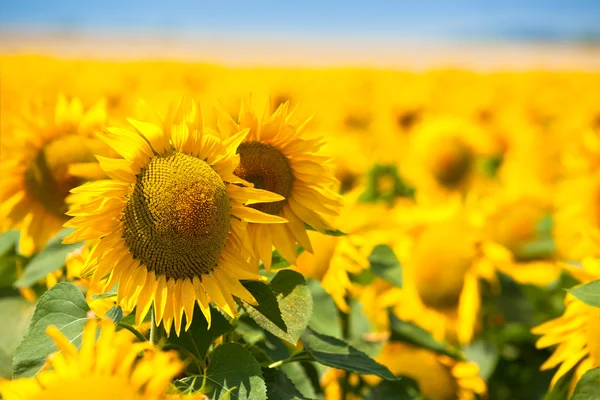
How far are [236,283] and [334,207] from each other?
1.07 ft

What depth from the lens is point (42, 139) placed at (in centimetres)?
199

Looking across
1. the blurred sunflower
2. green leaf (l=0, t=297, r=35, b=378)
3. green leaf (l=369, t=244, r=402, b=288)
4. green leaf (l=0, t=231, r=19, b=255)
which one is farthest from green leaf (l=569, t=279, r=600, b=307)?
the blurred sunflower

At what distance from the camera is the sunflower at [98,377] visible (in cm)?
93

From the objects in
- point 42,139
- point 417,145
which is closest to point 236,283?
point 42,139

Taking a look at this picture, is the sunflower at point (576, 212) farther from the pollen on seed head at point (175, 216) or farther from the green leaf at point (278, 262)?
the pollen on seed head at point (175, 216)

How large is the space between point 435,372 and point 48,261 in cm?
115

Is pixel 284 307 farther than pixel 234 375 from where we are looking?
Yes

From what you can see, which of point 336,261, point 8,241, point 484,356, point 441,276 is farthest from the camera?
point 441,276

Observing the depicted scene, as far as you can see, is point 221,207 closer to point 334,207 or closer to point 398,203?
point 334,207

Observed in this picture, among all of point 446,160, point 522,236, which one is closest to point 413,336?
point 522,236

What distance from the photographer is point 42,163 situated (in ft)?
6.41

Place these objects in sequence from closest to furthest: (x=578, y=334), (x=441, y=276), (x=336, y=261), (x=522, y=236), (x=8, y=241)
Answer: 1. (x=578, y=334)
2. (x=8, y=241)
3. (x=336, y=261)
4. (x=441, y=276)
5. (x=522, y=236)

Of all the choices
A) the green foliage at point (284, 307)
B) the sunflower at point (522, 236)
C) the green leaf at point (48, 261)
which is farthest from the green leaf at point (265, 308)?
the sunflower at point (522, 236)

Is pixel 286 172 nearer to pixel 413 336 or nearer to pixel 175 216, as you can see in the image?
pixel 175 216
